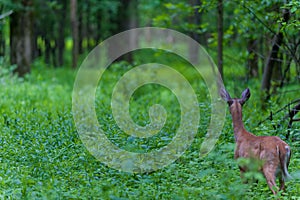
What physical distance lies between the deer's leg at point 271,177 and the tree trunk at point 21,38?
1545 centimetres

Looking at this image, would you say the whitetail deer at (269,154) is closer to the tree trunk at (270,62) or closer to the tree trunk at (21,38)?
the tree trunk at (270,62)

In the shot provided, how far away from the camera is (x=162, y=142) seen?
816 cm

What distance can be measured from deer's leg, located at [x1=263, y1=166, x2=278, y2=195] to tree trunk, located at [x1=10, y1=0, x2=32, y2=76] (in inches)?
608

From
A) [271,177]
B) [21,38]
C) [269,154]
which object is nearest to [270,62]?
[269,154]

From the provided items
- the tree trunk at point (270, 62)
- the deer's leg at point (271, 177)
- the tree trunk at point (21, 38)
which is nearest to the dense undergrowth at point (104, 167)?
the deer's leg at point (271, 177)

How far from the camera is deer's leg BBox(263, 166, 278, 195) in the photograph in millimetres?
6051

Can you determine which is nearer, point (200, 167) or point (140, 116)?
point (200, 167)

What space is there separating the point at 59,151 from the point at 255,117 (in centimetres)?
431

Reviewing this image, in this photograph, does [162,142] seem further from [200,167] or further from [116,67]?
[116,67]

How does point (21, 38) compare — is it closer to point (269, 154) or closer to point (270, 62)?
point (270, 62)

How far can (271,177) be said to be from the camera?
6.12 meters

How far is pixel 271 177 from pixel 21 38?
15.8 meters

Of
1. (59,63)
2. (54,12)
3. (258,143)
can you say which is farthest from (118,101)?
(59,63)

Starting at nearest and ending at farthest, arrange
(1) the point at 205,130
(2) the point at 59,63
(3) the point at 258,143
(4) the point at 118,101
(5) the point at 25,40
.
A: (3) the point at 258,143
(1) the point at 205,130
(4) the point at 118,101
(5) the point at 25,40
(2) the point at 59,63
